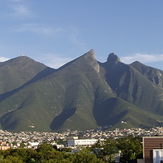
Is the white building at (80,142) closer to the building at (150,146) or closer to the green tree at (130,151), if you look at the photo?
the green tree at (130,151)

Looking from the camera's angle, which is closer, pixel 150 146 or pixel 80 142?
pixel 150 146

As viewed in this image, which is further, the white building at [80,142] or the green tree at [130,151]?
the white building at [80,142]

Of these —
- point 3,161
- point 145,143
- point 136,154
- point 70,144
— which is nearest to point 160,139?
point 145,143

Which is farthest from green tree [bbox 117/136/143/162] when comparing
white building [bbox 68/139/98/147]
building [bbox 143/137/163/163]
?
white building [bbox 68/139/98/147]

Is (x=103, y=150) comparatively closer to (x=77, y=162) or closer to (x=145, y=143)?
(x=145, y=143)

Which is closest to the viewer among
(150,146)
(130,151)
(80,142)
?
(150,146)

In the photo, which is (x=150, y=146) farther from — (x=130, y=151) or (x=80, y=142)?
(x=80, y=142)

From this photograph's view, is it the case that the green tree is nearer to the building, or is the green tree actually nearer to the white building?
the building

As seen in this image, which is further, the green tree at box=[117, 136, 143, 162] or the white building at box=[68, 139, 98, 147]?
the white building at box=[68, 139, 98, 147]

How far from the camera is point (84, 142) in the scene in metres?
183

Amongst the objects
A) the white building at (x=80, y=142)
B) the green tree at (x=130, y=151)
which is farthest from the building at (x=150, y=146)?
the white building at (x=80, y=142)

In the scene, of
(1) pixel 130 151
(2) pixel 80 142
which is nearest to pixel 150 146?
(1) pixel 130 151

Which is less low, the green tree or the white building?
the white building

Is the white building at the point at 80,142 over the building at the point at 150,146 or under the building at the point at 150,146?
over
